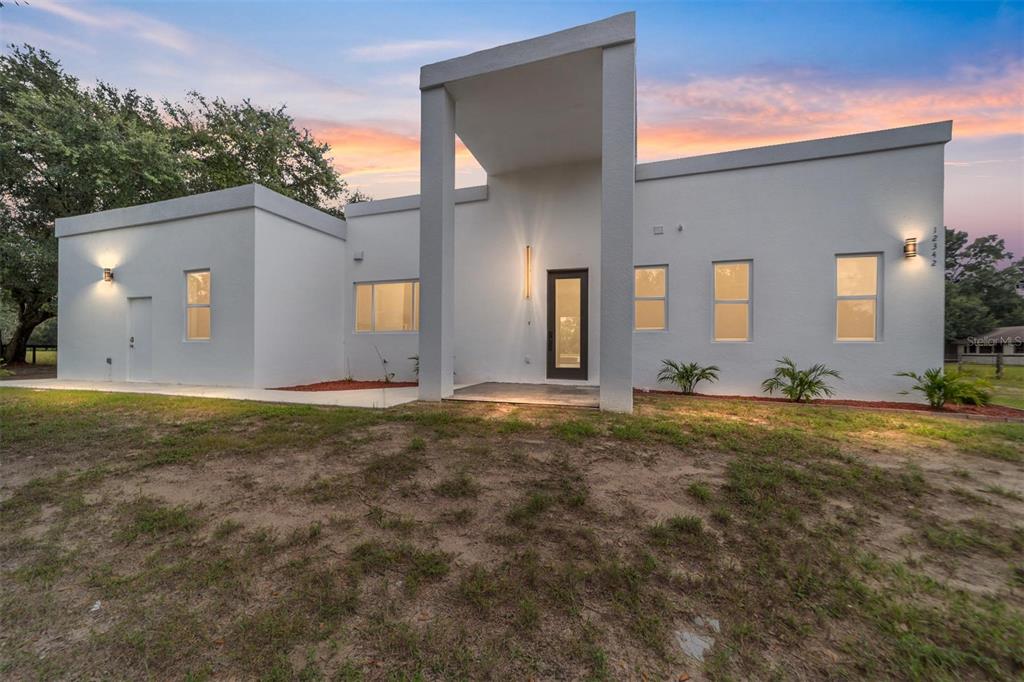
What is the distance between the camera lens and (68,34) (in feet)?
33.2

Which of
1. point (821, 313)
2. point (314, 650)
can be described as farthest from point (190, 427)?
point (821, 313)

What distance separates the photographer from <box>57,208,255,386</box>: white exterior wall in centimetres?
780

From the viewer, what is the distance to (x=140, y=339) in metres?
8.93

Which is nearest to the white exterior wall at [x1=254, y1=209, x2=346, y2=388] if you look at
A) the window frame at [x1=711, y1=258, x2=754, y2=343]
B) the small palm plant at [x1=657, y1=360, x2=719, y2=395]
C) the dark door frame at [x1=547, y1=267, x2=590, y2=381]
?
the dark door frame at [x1=547, y1=267, x2=590, y2=381]

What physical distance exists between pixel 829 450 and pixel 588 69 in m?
5.62

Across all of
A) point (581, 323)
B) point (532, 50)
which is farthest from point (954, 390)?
point (532, 50)

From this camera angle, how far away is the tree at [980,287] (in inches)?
778

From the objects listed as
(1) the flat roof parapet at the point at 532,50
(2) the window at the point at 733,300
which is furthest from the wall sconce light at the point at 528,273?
(2) the window at the point at 733,300

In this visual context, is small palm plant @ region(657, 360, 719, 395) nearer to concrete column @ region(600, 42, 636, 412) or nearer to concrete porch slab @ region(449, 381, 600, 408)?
concrete porch slab @ region(449, 381, 600, 408)

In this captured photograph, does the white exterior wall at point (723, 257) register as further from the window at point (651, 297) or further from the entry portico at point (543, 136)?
the entry portico at point (543, 136)

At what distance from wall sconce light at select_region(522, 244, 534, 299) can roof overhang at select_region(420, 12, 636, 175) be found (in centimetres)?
190

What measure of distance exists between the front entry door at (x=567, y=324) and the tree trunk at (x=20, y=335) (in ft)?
60.7

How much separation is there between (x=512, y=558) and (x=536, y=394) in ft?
14.4

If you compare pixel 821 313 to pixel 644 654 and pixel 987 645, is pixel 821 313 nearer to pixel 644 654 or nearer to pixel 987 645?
pixel 987 645
